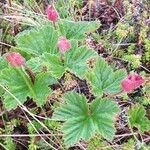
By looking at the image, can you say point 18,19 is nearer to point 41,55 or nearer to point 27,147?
point 41,55

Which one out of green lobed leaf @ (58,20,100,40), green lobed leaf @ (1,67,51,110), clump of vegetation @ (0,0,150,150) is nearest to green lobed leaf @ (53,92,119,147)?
clump of vegetation @ (0,0,150,150)

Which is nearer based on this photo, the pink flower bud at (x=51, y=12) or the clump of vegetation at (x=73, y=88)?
the clump of vegetation at (x=73, y=88)

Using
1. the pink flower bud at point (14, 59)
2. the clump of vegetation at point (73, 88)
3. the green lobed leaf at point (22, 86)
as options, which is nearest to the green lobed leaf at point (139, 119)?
the clump of vegetation at point (73, 88)

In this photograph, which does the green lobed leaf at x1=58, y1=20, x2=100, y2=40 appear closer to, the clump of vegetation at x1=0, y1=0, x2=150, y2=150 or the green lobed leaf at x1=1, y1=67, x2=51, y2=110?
the clump of vegetation at x1=0, y1=0, x2=150, y2=150

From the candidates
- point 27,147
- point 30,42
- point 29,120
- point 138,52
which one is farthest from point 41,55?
point 138,52

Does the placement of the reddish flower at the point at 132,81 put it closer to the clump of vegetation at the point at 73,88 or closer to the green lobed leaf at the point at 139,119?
the clump of vegetation at the point at 73,88
